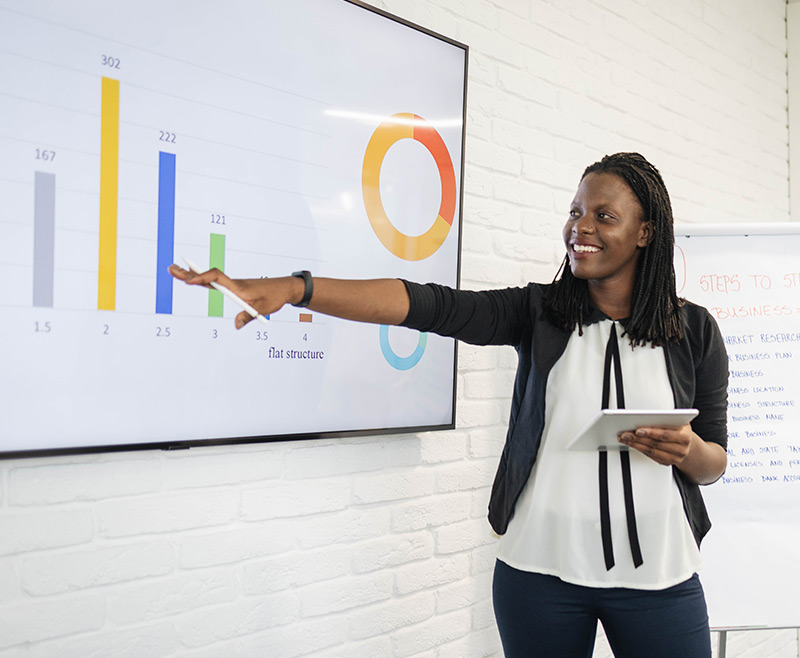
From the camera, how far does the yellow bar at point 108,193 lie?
3.94 feet

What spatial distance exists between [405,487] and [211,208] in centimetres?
81

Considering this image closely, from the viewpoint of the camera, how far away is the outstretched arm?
1.00 metres

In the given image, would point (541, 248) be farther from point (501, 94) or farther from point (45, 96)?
point (45, 96)

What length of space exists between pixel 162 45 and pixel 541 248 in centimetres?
118

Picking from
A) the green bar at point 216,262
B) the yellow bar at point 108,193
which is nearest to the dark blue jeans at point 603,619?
the green bar at point 216,262

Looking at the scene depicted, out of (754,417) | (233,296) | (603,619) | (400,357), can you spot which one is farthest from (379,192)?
(754,417)

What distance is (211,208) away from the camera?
1.34 meters

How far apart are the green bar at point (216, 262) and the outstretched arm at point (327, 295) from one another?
0.25 metres

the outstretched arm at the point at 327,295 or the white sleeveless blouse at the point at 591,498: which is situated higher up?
the outstretched arm at the point at 327,295

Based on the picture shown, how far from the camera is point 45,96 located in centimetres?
114

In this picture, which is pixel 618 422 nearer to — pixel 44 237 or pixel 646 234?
pixel 646 234

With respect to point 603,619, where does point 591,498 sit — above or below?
above

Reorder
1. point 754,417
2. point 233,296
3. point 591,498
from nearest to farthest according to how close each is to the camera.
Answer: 1. point 233,296
2. point 591,498
3. point 754,417

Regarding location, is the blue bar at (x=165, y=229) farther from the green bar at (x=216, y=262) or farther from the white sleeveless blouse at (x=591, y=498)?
the white sleeveless blouse at (x=591, y=498)
